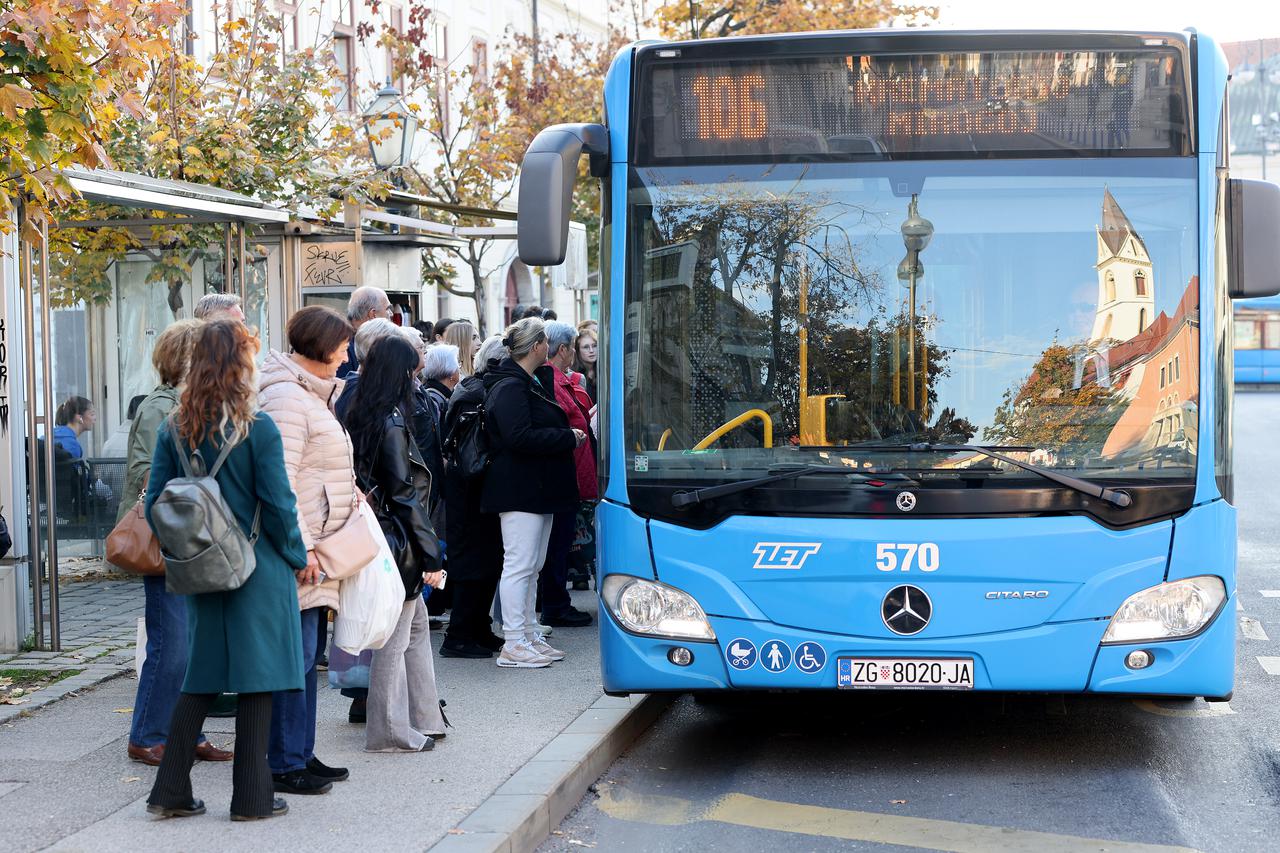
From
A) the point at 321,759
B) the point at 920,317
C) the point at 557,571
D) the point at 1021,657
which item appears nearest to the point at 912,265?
the point at 920,317

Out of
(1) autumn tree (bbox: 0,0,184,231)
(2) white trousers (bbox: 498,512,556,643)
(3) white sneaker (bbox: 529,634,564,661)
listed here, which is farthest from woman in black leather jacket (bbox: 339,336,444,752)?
(1) autumn tree (bbox: 0,0,184,231)

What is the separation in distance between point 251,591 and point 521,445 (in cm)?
327

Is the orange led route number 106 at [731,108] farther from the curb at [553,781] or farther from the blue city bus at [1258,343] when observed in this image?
the blue city bus at [1258,343]

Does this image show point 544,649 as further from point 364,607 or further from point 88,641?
point 364,607

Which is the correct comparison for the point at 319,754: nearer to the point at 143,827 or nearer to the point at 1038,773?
the point at 143,827

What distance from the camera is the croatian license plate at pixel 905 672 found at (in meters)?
6.34

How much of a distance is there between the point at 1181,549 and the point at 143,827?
3.80 meters

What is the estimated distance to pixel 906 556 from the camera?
6.34 meters

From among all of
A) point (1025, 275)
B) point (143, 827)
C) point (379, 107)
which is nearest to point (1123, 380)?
point (1025, 275)

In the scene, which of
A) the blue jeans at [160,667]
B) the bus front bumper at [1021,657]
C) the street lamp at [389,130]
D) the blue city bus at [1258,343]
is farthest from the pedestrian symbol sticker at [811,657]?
the blue city bus at [1258,343]

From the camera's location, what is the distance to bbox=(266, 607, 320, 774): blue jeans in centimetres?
598

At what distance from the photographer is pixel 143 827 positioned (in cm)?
556

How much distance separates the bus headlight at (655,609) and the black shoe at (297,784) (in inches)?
52.9

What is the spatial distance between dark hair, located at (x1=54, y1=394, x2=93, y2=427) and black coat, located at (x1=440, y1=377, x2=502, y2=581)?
5.05 meters
